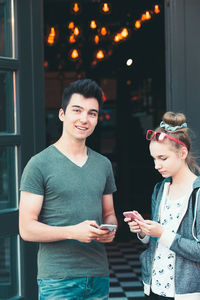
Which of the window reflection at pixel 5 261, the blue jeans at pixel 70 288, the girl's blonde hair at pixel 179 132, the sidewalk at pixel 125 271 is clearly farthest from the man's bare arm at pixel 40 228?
the sidewalk at pixel 125 271

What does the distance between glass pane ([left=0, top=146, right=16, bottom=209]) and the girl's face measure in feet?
3.75

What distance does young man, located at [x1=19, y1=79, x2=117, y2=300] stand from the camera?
80.1 inches

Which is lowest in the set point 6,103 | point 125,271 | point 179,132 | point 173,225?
point 125,271

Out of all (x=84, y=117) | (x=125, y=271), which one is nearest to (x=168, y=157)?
(x=84, y=117)

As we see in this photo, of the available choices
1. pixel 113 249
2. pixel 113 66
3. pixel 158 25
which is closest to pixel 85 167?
pixel 113 249

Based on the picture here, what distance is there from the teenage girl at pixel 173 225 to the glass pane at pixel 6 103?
3.54 ft

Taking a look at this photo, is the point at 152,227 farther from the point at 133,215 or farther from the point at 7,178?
the point at 7,178

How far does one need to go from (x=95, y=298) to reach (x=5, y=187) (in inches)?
45.8

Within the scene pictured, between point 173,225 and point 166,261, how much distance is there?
18 cm

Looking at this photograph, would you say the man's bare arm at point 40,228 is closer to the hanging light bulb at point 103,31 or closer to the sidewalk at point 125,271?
the sidewalk at point 125,271

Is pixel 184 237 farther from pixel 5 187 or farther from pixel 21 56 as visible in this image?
pixel 21 56

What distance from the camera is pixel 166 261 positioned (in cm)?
222

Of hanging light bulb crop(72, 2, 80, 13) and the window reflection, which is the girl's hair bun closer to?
the window reflection

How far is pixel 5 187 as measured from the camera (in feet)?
9.85
